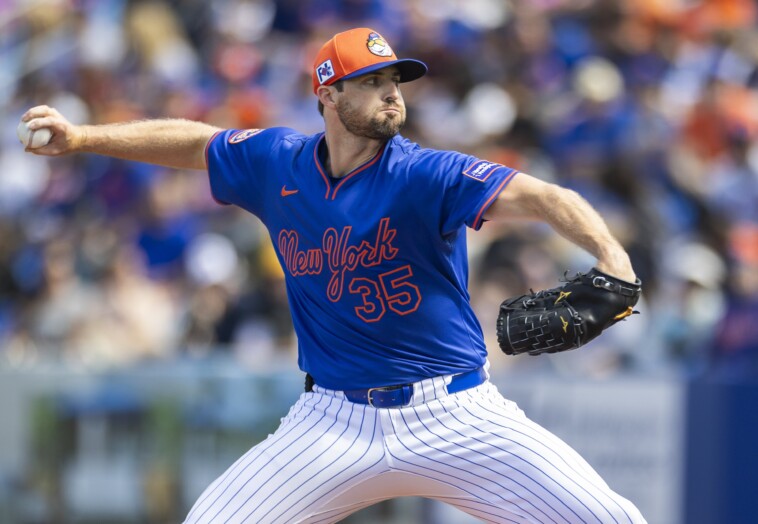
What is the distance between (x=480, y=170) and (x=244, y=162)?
1.14 metres

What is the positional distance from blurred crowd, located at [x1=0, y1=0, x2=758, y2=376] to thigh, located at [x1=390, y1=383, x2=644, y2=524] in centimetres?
330

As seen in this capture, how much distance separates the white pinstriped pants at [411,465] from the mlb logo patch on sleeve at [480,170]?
79 cm

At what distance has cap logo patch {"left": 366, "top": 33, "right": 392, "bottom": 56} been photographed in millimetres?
4664

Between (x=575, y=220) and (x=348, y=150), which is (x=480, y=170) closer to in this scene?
(x=575, y=220)

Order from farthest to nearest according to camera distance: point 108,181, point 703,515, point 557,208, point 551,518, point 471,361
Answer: point 108,181, point 703,515, point 471,361, point 551,518, point 557,208

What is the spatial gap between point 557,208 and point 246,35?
364 inches

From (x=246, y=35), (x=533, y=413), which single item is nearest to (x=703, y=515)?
(x=533, y=413)

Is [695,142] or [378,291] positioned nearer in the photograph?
[378,291]

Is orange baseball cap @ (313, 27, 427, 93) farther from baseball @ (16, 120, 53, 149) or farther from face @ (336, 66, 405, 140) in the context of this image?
baseball @ (16, 120, 53, 149)

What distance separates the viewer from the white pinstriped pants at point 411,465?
175 inches

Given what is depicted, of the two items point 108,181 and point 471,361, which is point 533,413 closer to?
point 471,361

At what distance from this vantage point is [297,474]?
455 cm

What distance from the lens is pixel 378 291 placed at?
4590mm

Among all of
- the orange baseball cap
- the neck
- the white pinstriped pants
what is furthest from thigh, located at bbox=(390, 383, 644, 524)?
the orange baseball cap
